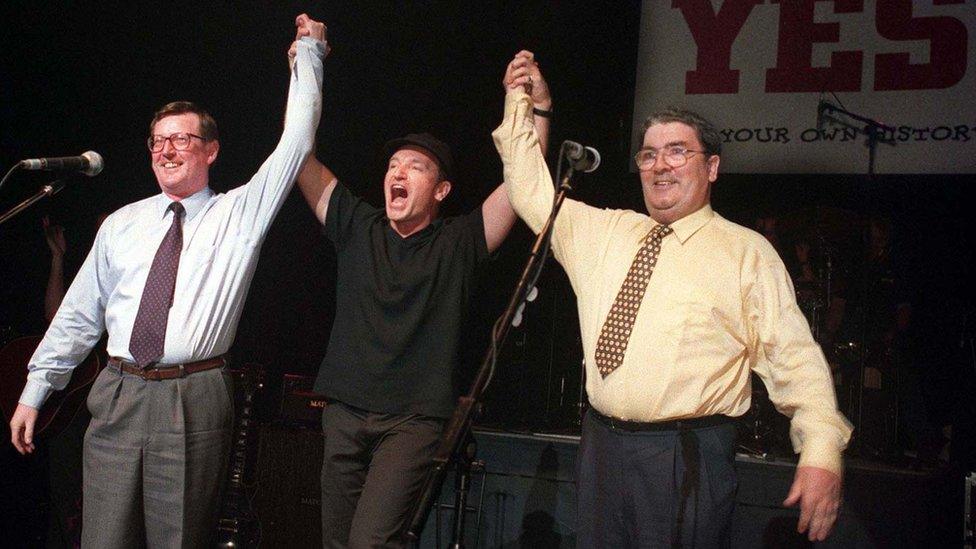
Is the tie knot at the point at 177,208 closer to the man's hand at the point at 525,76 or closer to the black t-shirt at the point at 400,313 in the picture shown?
the black t-shirt at the point at 400,313

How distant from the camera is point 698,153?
2840 millimetres

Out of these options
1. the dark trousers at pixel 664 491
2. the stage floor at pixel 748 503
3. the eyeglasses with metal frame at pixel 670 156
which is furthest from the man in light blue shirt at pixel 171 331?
the dark trousers at pixel 664 491

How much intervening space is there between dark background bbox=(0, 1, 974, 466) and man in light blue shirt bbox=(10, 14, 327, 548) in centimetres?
198

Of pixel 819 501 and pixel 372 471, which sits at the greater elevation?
pixel 819 501

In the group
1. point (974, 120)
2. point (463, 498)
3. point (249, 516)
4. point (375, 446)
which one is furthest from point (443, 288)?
point (974, 120)

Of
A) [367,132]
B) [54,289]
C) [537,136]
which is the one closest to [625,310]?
[537,136]

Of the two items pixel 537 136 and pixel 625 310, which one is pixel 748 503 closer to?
pixel 625 310

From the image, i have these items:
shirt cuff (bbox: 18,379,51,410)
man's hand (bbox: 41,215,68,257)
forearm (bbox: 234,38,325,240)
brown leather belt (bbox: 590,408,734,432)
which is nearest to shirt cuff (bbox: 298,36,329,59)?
forearm (bbox: 234,38,325,240)

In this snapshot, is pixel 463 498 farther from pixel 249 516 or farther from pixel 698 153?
pixel 249 516

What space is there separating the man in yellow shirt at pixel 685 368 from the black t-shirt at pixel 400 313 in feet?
1.61

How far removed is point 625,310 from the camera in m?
2.72

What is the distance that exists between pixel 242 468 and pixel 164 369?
1.78 m

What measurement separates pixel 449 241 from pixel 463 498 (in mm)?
951

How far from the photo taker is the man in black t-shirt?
9.55 feet
